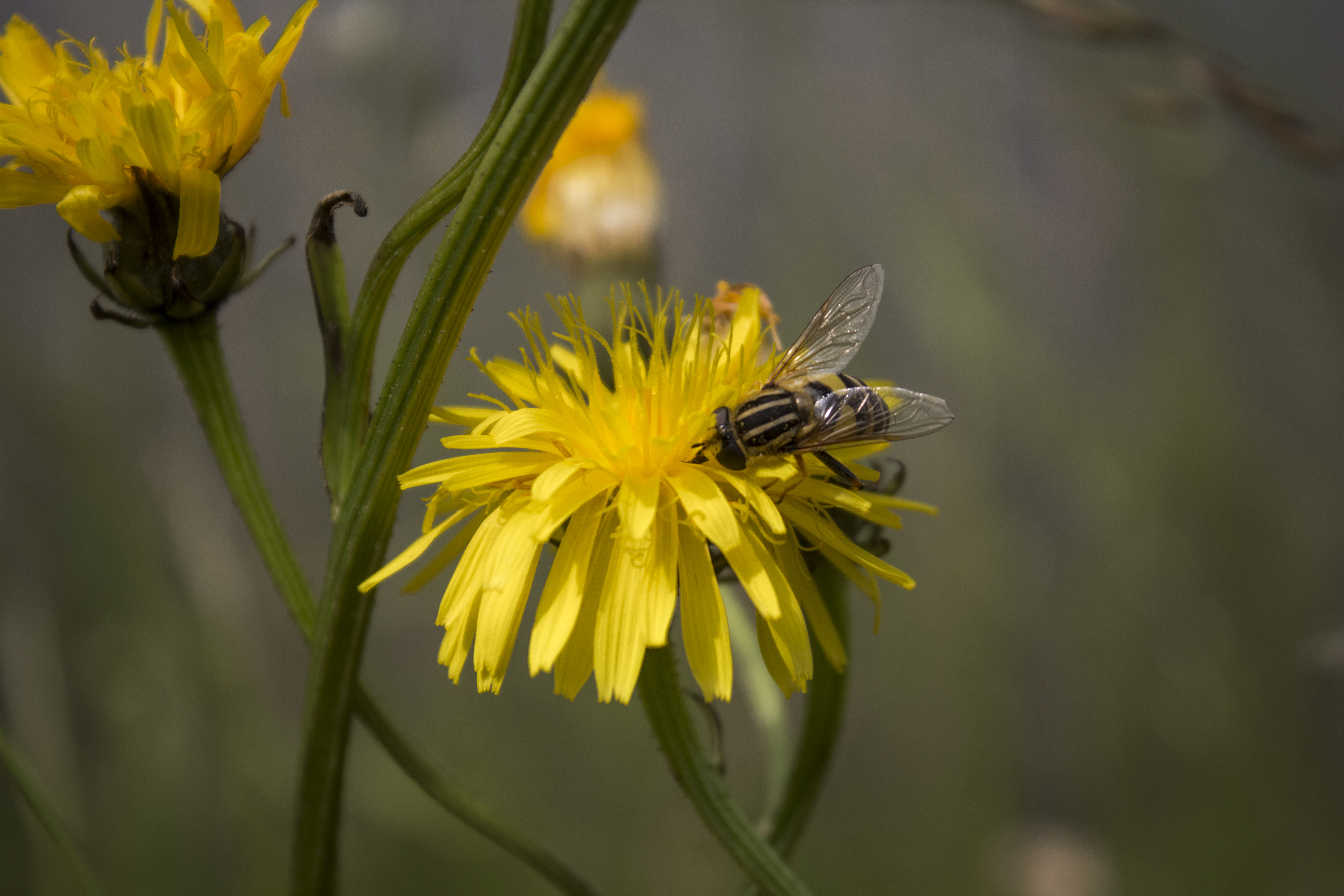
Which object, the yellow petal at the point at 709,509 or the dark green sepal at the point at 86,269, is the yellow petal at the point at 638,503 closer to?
the yellow petal at the point at 709,509

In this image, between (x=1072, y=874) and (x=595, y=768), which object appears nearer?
(x=1072, y=874)

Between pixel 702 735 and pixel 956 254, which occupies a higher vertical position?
pixel 956 254

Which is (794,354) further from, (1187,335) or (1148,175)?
(1148,175)

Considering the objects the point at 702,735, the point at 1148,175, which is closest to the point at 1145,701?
the point at 1148,175

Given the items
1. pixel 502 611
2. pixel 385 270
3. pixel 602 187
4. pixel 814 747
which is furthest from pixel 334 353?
pixel 602 187

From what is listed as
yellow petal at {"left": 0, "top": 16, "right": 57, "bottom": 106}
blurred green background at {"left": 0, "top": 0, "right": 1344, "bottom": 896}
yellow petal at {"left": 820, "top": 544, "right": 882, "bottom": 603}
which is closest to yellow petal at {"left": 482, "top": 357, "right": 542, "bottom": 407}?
yellow petal at {"left": 820, "top": 544, "right": 882, "bottom": 603}

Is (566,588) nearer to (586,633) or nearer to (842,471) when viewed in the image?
(586,633)

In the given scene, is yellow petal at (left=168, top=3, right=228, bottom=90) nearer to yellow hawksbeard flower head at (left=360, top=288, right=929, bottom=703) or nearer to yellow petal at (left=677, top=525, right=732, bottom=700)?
yellow hawksbeard flower head at (left=360, top=288, right=929, bottom=703)

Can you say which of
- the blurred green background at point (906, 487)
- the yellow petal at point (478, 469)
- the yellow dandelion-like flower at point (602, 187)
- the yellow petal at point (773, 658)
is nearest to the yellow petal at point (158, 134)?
the yellow petal at point (478, 469)
